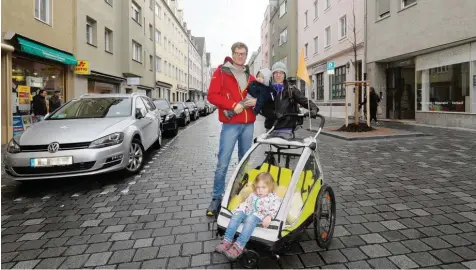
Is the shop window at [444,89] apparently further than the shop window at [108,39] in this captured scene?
No

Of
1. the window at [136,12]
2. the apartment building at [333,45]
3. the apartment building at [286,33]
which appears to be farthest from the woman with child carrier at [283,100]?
the apartment building at [286,33]

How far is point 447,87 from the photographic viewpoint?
549 inches

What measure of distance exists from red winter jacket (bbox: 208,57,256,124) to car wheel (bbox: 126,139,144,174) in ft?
9.40

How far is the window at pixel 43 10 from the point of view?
12.8 meters

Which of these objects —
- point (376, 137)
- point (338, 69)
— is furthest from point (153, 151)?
point (338, 69)

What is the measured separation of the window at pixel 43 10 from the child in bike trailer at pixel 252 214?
527 inches

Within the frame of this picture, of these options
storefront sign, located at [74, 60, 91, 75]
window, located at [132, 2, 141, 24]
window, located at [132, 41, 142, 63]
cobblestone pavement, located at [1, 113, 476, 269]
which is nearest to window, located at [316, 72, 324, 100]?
window, located at [132, 41, 142, 63]

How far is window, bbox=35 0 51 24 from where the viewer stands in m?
12.8

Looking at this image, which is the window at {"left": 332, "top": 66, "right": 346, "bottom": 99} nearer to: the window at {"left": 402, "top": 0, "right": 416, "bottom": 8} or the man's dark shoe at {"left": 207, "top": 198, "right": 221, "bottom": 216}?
the window at {"left": 402, "top": 0, "right": 416, "bottom": 8}

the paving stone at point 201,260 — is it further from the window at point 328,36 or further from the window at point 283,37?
the window at point 283,37

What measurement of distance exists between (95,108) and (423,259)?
20.4ft

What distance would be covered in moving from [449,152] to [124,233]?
7.42 metres

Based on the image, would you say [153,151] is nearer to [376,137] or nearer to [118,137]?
[118,137]

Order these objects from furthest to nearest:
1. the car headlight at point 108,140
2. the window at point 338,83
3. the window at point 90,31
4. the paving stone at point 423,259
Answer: the window at point 338,83 → the window at point 90,31 → the car headlight at point 108,140 → the paving stone at point 423,259
